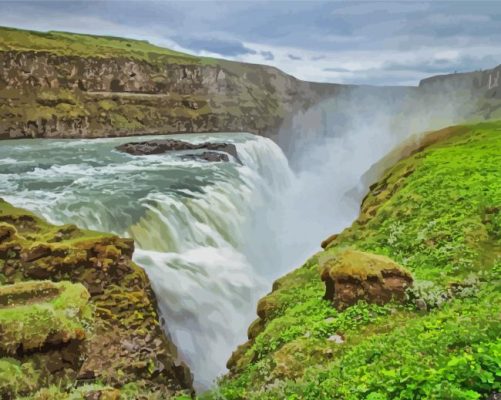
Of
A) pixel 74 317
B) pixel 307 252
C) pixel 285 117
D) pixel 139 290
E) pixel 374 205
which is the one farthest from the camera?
pixel 285 117

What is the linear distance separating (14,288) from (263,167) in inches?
815

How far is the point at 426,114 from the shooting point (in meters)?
47.2

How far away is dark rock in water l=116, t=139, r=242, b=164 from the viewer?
936 inches

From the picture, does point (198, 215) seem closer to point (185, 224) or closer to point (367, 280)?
point (185, 224)

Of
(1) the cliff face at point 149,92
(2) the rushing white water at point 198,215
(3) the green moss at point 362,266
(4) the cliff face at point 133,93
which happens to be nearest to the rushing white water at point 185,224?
(2) the rushing white water at point 198,215

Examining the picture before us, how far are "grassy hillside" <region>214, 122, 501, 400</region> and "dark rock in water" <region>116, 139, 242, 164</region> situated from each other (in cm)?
1278

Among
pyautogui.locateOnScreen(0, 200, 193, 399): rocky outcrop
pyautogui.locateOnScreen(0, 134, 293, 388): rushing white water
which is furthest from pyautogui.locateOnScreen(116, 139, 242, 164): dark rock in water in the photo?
pyautogui.locateOnScreen(0, 200, 193, 399): rocky outcrop

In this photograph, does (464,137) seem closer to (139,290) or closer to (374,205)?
(374,205)

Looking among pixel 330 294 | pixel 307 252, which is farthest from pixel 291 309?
pixel 307 252

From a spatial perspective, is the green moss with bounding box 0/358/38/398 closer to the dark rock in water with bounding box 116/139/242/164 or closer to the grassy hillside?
the grassy hillside

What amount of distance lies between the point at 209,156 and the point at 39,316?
17.6 m

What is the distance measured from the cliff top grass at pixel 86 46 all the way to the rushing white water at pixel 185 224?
43.0 ft

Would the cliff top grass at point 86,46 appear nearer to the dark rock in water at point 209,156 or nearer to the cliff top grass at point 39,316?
the dark rock in water at point 209,156

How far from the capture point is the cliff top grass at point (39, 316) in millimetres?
6152
